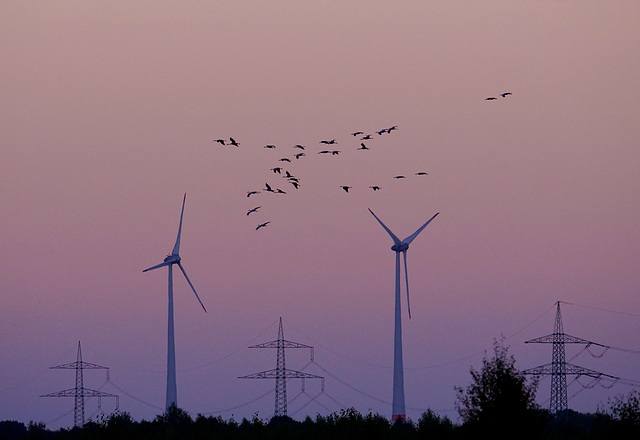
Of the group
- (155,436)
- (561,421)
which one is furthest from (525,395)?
(561,421)

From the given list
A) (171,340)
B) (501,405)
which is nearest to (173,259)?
(171,340)

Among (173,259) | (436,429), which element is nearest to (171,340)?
(173,259)

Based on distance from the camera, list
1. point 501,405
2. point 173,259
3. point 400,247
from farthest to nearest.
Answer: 1. point 173,259
2. point 400,247
3. point 501,405

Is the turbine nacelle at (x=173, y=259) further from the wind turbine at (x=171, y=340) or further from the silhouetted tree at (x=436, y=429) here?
the silhouetted tree at (x=436, y=429)

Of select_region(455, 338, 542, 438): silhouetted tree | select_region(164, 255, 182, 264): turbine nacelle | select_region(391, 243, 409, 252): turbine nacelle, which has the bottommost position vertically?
select_region(455, 338, 542, 438): silhouetted tree

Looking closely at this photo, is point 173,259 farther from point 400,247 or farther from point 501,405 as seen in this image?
point 501,405

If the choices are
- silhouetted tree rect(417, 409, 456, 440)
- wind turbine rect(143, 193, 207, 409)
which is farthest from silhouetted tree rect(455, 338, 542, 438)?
wind turbine rect(143, 193, 207, 409)

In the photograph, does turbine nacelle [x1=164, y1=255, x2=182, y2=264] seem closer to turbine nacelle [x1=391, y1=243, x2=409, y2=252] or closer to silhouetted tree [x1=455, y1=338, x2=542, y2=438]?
turbine nacelle [x1=391, y1=243, x2=409, y2=252]

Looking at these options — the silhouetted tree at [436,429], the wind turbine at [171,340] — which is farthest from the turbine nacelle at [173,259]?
the silhouetted tree at [436,429]

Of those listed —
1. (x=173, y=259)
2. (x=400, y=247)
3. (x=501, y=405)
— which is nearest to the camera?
(x=501, y=405)

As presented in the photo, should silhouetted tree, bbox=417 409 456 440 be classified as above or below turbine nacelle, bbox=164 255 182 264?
below

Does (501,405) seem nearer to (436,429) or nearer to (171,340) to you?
(436,429)

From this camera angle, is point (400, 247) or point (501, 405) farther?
point (400, 247)

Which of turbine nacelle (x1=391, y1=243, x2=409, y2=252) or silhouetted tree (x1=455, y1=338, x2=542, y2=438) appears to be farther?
turbine nacelle (x1=391, y1=243, x2=409, y2=252)
